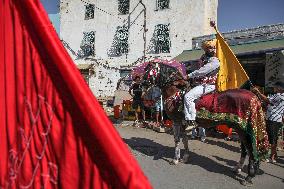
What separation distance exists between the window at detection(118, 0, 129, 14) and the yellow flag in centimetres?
2253

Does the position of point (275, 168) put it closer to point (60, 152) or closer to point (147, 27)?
point (60, 152)

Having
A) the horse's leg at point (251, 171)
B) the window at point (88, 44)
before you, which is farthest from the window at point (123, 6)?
the horse's leg at point (251, 171)

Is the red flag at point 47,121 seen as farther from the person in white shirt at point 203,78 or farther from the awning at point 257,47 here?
the awning at point 257,47

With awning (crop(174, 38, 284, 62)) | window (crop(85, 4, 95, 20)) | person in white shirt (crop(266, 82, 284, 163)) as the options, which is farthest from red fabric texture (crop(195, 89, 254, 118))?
window (crop(85, 4, 95, 20))

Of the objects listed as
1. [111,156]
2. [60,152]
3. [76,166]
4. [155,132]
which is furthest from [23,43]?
[155,132]

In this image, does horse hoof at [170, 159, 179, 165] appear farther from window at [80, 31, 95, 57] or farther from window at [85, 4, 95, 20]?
window at [85, 4, 95, 20]

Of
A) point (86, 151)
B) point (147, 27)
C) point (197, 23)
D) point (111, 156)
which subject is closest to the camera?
point (111, 156)

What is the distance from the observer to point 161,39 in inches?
1067

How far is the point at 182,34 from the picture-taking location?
26.2 m

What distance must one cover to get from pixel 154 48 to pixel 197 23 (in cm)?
407

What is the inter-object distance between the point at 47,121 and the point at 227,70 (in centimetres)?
620

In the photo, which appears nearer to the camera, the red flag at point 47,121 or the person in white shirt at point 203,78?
the red flag at point 47,121

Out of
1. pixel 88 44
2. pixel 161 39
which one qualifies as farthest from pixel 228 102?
pixel 88 44

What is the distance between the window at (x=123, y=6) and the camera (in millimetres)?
28947
